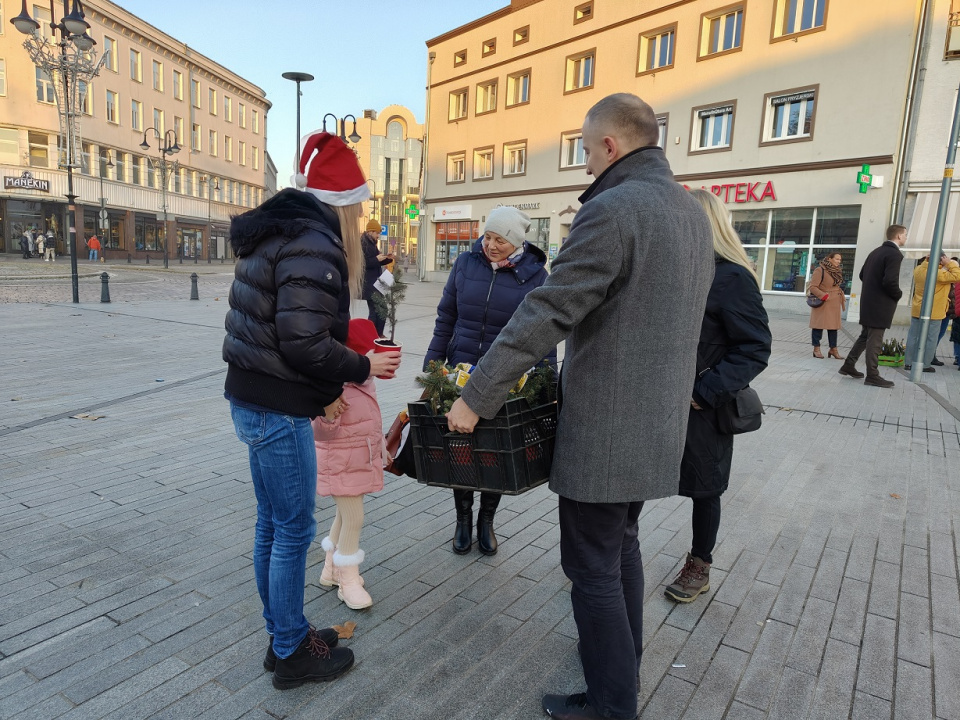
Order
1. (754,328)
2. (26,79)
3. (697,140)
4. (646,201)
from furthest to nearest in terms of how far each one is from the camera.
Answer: (26,79) → (697,140) → (754,328) → (646,201)

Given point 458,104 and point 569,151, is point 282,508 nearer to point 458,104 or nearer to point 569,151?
point 569,151

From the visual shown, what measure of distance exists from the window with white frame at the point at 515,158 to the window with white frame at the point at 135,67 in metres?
33.9

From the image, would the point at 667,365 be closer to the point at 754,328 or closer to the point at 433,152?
the point at 754,328

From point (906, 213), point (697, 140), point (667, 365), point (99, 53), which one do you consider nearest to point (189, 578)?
point (667, 365)

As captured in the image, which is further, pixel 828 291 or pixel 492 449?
pixel 828 291

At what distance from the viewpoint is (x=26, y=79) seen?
1559 inches

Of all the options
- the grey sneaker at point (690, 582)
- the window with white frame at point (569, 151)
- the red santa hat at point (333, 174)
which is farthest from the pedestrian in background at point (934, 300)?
the window with white frame at point (569, 151)

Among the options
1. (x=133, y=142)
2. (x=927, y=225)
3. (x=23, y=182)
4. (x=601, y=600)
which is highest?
(x=133, y=142)

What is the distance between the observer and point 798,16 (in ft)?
65.2

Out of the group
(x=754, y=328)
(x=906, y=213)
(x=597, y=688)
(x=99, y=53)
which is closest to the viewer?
(x=597, y=688)

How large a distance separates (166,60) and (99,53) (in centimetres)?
766

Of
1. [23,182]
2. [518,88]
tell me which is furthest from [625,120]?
[23,182]

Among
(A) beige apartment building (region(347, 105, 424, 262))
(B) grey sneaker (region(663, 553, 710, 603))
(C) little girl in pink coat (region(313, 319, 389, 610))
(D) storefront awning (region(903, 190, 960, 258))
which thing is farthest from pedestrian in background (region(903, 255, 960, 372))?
(A) beige apartment building (region(347, 105, 424, 262))

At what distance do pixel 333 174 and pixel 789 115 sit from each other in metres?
22.1
